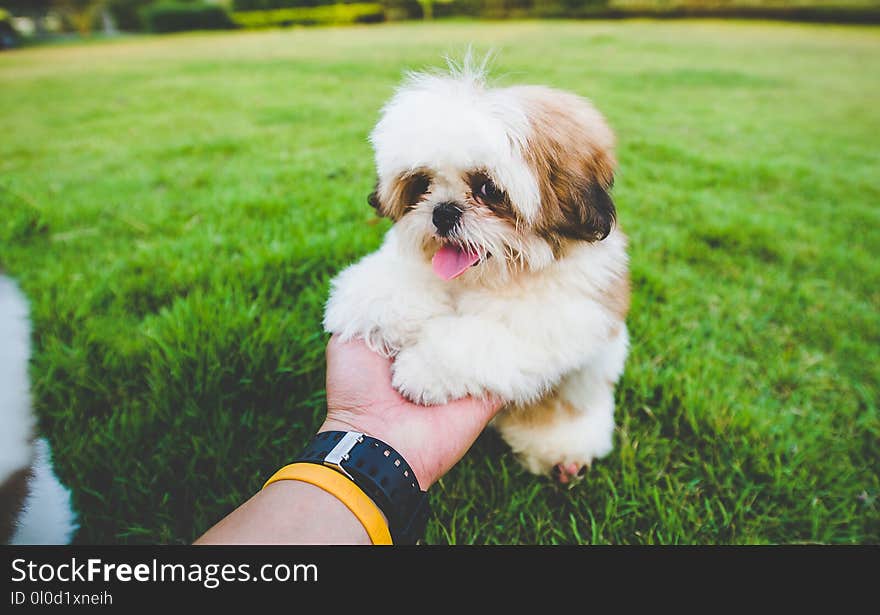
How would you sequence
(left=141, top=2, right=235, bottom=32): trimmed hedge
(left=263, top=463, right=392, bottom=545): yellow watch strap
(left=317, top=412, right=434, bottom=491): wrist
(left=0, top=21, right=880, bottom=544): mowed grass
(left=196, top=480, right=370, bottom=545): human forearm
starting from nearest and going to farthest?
(left=196, top=480, right=370, bottom=545): human forearm < (left=263, top=463, right=392, bottom=545): yellow watch strap < (left=317, top=412, right=434, bottom=491): wrist < (left=0, top=21, right=880, bottom=544): mowed grass < (left=141, top=2, right=235, bottom=32): trimmed hedge

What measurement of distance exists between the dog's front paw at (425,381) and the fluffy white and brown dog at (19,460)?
822 mm

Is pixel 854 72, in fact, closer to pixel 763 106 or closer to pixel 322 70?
pixel 763 106

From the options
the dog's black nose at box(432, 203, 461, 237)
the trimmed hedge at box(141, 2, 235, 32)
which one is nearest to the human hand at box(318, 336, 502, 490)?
the dog's black nose at box(432, 203, 461, 237)

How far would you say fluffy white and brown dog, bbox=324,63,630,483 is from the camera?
1.31m

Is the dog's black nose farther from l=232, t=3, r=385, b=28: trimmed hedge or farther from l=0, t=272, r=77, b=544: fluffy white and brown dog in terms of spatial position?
l=232, t=3, r=385, b=28: trimmed hedge

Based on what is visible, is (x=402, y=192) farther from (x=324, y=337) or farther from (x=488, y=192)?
(x=324, y=337)

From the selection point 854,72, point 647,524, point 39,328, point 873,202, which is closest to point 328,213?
point 39,328

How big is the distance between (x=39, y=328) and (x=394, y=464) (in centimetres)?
175

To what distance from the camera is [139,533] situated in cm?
140

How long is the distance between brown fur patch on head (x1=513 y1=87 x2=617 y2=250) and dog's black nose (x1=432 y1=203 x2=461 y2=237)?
9.1 inches

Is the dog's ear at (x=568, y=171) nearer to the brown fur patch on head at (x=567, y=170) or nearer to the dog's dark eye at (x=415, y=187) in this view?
the brown fur patch on head at (x=567, y=170)

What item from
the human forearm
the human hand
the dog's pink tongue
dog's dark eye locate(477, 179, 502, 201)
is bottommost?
the human hand

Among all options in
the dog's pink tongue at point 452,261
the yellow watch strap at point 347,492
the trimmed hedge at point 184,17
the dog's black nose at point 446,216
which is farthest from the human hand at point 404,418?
the trimmed hedge at point 184,17

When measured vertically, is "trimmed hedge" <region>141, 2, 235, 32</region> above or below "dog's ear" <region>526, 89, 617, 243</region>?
above
